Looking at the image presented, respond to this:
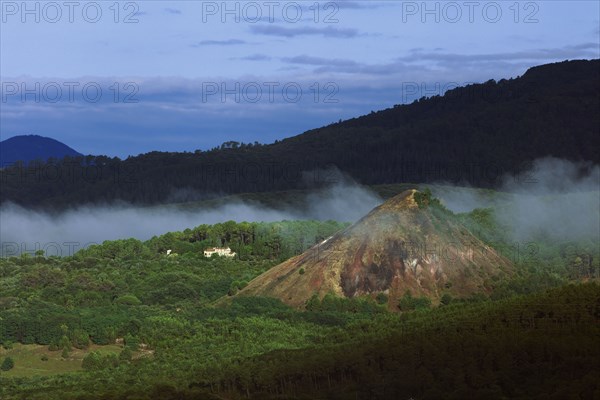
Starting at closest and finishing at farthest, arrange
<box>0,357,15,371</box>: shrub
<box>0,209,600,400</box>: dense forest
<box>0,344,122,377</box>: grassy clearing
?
<box>0,209,600,400</box>: dense forest < <box>0,344,122,377</box>: grassy clearing < <box>0,357,15,371</box>: shrub

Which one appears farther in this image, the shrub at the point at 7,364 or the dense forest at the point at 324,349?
the shrub at the point at 7,364

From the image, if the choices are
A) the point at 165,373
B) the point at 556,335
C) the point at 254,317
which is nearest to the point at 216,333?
the point at 254,317

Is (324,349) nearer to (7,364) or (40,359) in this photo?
(40,359)

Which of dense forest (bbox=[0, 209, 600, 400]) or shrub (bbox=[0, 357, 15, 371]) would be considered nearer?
dense forest (bbox=[0, 209, 600, 400])

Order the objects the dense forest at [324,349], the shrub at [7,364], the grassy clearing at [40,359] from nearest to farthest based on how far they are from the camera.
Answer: the dense forest at [324,349]
the grassy clearing at [40,359]
the shrub at [7,364]

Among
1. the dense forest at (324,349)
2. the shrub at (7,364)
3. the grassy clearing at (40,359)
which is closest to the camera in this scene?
the dense forest at (324,349)

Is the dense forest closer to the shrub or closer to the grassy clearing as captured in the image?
the shrub

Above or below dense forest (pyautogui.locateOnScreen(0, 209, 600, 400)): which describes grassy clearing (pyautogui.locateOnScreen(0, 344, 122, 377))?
below

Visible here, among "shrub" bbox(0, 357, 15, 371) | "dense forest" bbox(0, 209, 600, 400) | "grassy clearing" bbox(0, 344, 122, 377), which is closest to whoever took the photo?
"dense forest" bbox(0, 209, 600, 400)

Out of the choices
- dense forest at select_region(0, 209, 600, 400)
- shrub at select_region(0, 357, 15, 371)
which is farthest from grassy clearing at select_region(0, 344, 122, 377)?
shrub at select_region(0, 357, 15, 371)

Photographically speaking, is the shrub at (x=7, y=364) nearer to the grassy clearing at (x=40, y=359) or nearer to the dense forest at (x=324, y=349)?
the dense forest at (x=324, y=349)

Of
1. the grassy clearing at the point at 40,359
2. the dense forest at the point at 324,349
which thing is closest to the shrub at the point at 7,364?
the dense forest at the point at 324,349
